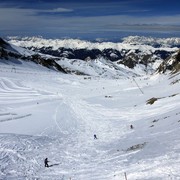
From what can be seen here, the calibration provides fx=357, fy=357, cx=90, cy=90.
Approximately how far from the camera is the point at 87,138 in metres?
37.0

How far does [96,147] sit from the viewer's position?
32.6m

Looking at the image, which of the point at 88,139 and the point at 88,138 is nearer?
the point at 88,139

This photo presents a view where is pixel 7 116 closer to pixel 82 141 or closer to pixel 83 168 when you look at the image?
pixel 82 141

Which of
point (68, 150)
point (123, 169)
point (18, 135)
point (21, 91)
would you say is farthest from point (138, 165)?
point (21, 91)

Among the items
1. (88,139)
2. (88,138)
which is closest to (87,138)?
(88,138)

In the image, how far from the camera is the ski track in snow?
2323 centimetres

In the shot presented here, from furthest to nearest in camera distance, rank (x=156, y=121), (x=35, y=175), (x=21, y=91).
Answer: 1. (x=21, y=91)
2. (x=156, y=121)
3. (x=35, y=175)

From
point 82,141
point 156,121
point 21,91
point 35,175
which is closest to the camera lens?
point 35,175

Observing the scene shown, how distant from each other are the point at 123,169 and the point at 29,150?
36.6 feet

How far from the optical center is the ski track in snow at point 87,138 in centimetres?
2323

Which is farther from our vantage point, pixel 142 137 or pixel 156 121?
pixel 156 121

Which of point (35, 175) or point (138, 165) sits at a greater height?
point (138, 165)

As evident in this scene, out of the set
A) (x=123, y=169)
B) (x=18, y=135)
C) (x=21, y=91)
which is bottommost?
(x=21, y=91)

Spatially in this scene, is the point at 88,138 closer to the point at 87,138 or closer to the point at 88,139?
the point at 87,138
